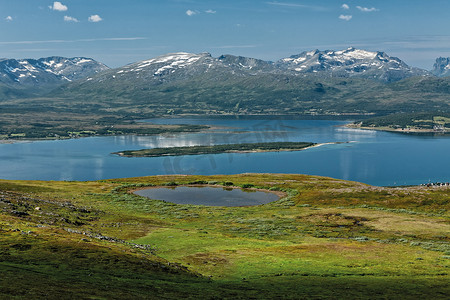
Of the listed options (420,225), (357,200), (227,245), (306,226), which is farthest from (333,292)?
(357,200)

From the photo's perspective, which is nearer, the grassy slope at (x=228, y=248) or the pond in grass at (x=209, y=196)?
the grassy slope at (x=228, y=248)

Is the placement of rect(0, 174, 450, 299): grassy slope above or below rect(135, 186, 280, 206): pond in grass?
above

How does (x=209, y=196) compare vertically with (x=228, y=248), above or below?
below

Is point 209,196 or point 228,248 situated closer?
point 228,248

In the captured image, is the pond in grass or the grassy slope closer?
the grassy slope

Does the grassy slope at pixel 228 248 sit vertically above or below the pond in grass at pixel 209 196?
above
